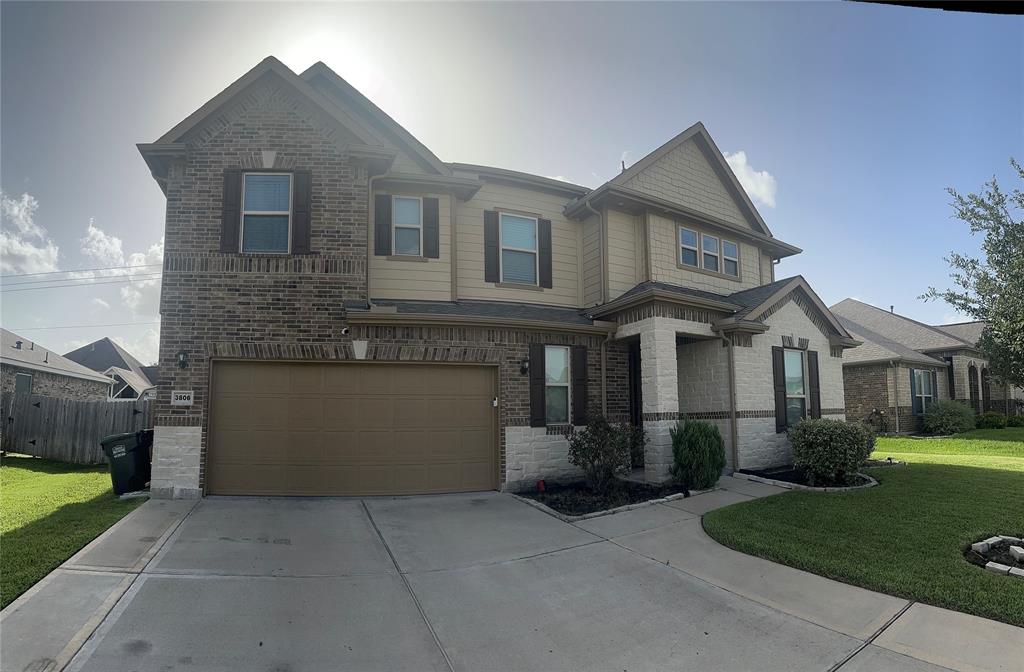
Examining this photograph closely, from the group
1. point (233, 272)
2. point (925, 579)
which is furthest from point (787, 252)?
point (233, 272)

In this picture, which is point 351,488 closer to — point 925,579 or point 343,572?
point 343,572

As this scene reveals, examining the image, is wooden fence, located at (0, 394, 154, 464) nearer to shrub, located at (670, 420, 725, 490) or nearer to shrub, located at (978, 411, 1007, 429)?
shrub, located at (670, 420, 725, 490)

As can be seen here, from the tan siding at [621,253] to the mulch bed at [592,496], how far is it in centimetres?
396

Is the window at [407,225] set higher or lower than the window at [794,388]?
higher

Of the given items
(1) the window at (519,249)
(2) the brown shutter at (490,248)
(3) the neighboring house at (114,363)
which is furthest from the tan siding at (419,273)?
(3) the neighboring house at (114,363)

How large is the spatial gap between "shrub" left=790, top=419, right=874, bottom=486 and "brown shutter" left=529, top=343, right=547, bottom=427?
15.9ft

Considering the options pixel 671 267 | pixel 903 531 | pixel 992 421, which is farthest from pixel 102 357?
pixel 992 421

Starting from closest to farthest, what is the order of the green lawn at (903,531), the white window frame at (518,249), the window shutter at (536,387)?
1. the green lawn at (903,531)
2. the window shutter at (536,387)
3. the white window frame at (518,249)

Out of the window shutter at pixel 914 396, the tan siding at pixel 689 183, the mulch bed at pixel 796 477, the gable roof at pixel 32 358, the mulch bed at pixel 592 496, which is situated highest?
the tan siding at pixel 689 183

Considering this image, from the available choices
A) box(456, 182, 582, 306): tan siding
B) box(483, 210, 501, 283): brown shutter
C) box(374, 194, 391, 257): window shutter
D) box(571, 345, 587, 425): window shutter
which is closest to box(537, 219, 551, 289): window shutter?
box(456, 182, 582, 306): tan siding

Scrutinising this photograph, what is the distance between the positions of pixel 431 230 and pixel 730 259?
777 centimetres

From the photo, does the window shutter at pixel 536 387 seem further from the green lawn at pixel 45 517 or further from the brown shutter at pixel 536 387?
the green lawn at pixel 45 517

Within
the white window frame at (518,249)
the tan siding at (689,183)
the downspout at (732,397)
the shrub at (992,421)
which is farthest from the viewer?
the shrub at (992,421)

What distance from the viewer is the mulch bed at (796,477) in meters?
9.52
